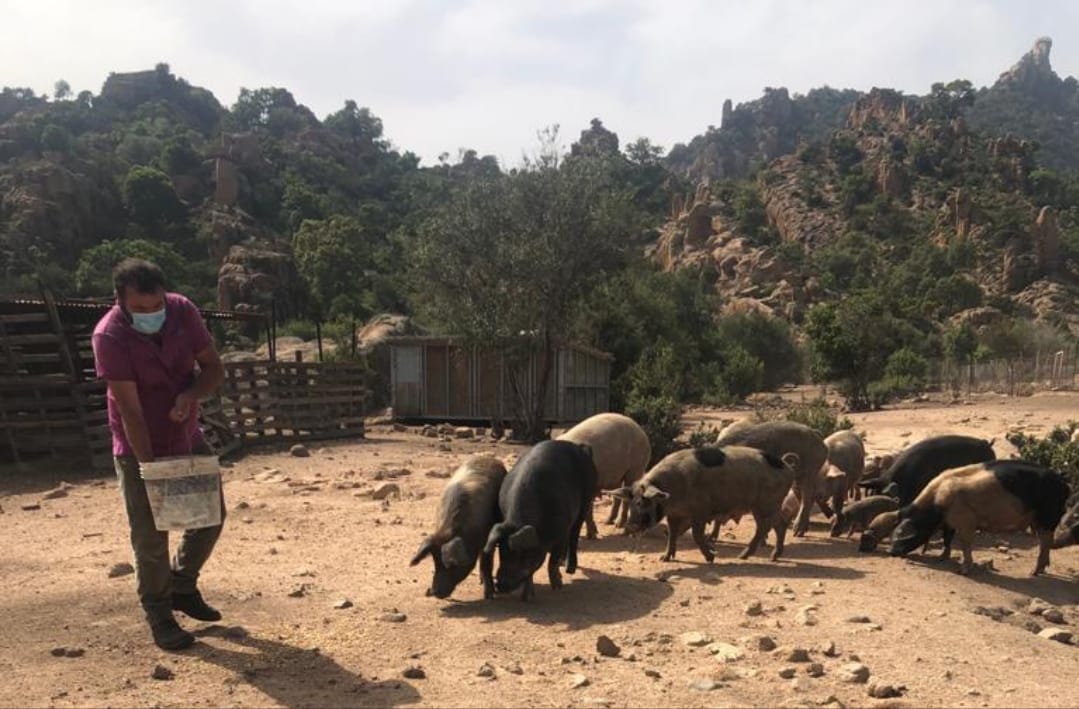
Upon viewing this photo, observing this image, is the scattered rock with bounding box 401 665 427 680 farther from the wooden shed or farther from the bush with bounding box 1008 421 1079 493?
the wooden shed

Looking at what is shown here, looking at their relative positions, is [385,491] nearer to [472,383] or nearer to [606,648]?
[606,648]

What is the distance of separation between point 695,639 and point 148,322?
4039 mm

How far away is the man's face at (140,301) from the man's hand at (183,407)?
1.84 ft

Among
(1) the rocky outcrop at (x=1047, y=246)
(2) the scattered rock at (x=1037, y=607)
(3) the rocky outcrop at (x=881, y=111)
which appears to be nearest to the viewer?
(2) the scattered rock at (x=1037, y=607)

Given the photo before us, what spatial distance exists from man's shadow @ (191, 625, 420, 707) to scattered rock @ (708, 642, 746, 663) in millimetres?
1915

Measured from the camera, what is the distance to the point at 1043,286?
5897 cm

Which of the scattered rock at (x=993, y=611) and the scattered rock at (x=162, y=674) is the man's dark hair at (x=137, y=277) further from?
the scattered rock at (x=993, y=611)

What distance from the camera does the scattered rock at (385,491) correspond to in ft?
37.4

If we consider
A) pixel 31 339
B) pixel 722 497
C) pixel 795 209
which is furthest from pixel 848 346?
pixel 795 209

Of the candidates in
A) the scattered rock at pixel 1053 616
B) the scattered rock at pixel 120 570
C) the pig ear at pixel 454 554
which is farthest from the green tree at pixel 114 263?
the scattered rock at pixel 1053 616

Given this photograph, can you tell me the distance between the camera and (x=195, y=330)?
5355 millimetres

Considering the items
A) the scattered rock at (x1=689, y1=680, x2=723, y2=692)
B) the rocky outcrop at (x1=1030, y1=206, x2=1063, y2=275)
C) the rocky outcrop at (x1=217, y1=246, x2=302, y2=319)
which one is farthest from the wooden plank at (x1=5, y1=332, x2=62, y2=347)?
the rocky outcrop at (x1=1030, y1=206, x2=1063, y2=275)

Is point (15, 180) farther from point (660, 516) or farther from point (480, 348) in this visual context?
point (660, 516)

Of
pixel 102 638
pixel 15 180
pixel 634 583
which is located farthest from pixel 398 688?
pixel 15 180
